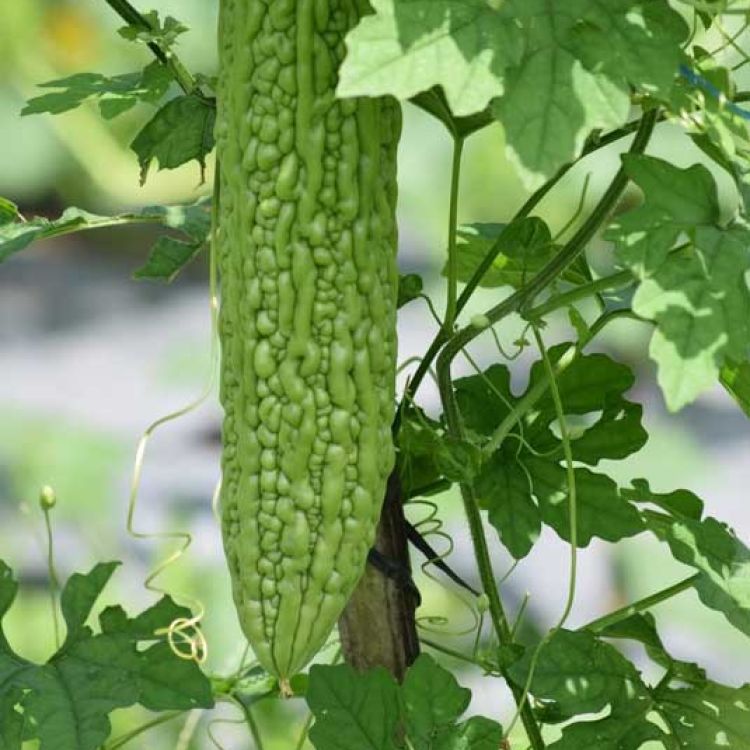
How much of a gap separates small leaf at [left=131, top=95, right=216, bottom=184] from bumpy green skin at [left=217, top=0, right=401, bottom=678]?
0.68 feet

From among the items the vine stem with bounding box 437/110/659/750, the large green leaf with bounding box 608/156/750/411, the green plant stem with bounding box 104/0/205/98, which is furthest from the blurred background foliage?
the large green leaf with bounding box 608/156/750/411

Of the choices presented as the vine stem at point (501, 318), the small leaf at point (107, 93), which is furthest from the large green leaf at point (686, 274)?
the small leaf at point (107, 93)

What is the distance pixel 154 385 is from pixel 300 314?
2.51m

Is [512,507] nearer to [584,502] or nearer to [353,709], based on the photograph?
[584,502]

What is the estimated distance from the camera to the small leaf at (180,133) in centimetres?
135

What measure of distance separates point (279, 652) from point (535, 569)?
1969 millimetres

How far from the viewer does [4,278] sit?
4.15m

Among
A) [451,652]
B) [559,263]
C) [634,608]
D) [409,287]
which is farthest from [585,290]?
[451,652]

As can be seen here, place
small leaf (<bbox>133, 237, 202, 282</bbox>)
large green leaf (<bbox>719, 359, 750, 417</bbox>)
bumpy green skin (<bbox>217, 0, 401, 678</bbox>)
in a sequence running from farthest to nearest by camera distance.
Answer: small leaf (<bbox>133, 237, 202, 282</bbox>)
large green leaf (<bbox>719, 359, 750, 417</bbox>)
bumpy green skin (<bbox>217, 0, 401, 678</bbox>)

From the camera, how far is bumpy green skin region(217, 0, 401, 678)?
3.52 feet

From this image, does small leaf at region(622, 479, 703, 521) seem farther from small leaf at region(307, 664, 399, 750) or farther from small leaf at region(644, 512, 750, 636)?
small leaf at region(307, 664, 399, 750)

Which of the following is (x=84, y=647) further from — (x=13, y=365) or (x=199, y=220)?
(x=13, y=365)

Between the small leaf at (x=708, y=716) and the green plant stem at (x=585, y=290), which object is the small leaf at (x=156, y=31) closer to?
the green plant stem at (x=585, y=290)

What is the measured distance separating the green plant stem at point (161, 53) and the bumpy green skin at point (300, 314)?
0.62 ft
